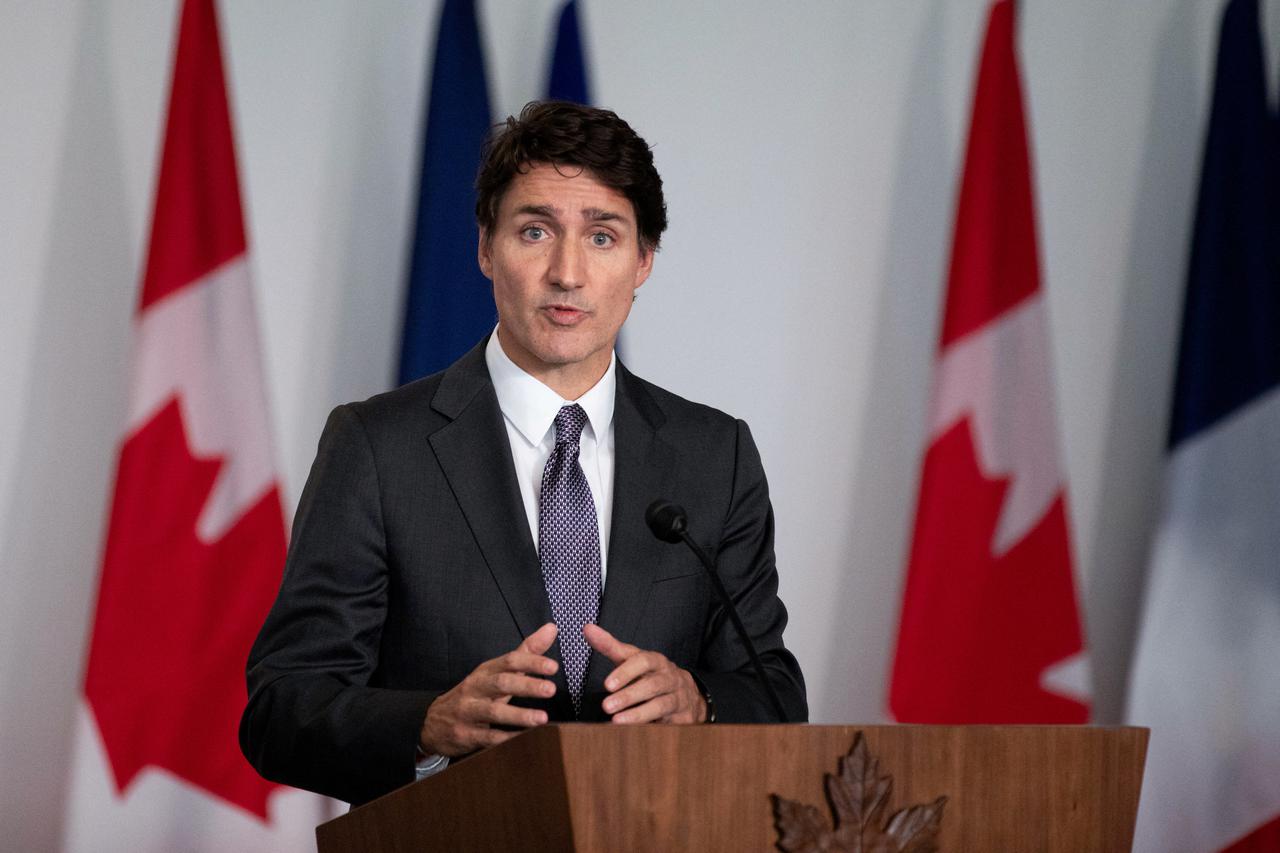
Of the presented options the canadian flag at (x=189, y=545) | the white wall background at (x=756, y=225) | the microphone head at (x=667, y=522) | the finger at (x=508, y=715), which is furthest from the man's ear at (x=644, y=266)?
the white wall background at (x=756, y=225)

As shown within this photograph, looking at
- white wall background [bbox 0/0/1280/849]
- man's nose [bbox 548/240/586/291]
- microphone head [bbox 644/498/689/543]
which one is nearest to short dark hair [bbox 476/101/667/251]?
man's nose [bbox 548/240/586/291]

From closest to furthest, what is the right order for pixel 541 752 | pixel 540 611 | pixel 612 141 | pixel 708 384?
pixel 541 752 < pixel 540 611 < pixel 612 141 < pixel 708 384

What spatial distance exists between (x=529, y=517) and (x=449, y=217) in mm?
1877

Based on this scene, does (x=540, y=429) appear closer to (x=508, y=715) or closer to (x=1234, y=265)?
(x=508, y=715)

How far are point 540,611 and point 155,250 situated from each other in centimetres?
213

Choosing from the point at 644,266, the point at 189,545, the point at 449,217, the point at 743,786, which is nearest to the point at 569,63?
the point at 449,217

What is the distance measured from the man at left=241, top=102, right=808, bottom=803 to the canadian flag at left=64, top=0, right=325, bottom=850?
156 centimetres

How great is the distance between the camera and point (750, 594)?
2260 millimetres

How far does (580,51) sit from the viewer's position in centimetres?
397

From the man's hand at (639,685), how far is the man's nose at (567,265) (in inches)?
26.4

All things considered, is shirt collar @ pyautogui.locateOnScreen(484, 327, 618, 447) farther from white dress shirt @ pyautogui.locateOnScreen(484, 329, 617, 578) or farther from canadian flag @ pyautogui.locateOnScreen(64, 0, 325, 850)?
canadian flag @ pyautogui.locateOnScreen(64, 0, 325, 850)

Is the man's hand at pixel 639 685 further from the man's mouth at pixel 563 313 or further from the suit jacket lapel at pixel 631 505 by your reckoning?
the man's mouth at pixel 563 313

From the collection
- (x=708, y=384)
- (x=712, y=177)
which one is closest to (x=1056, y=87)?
(x=712, y=177)

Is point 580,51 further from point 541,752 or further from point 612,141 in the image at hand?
point 541,752
